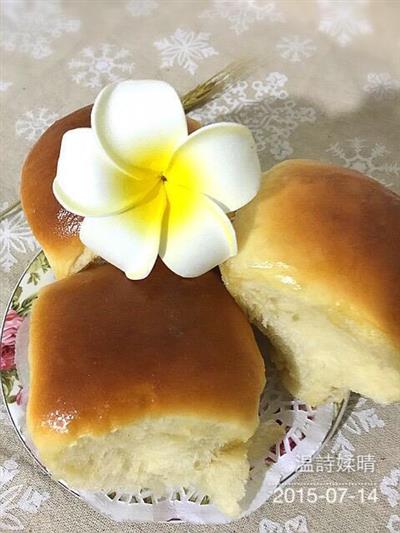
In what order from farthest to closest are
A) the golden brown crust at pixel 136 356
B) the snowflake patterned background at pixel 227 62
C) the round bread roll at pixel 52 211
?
the snowflake patterned background at pixel 227 62, the round bread roll at pixel 52 211, the golden brown crust at pixel 136 356

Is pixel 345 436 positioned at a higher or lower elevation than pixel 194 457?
lower

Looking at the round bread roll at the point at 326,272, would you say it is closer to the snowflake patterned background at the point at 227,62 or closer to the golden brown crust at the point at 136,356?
the golden brown crust at the point at 136,356

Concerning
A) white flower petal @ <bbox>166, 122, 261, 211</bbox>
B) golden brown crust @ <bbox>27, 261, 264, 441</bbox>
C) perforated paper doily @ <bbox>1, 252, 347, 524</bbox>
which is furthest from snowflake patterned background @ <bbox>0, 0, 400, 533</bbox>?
white flower petal @ <bbox>166, 122, 261, 211</bbox>

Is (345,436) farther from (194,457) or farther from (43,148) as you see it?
(43,148)

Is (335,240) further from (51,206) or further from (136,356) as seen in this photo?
(51,206)

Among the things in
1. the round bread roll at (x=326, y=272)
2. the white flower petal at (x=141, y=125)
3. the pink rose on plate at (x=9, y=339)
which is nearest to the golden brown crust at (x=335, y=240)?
the round bread roll at (x=326, y=272)

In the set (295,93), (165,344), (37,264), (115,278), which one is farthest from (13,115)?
(165,344)
